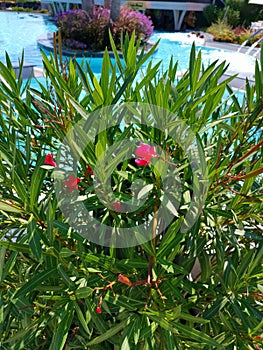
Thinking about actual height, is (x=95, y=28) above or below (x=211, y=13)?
above

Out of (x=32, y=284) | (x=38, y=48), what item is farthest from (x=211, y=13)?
(x=32, y=284)

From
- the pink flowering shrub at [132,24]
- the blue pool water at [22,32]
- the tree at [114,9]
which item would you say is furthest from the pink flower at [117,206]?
the tree at [114,9]

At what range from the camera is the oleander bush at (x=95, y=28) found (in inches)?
470

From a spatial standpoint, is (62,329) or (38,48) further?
(38,48)

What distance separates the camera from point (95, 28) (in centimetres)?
1201

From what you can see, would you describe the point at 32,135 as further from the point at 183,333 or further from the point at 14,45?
the point at 14,45

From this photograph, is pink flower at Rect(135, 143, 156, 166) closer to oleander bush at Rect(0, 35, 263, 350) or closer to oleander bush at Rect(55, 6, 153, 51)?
oleander bush at Rect(0, 35, 263, 350)

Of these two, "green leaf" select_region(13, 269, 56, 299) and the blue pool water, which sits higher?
"green leaf" select_region(13, 269, 56, 299)

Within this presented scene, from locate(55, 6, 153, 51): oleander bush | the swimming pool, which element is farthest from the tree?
the swimming pool

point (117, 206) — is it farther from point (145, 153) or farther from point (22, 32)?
point (22, 32)

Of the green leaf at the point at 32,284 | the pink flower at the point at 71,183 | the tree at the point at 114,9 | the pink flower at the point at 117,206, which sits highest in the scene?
the pink flower at the point at 71,183

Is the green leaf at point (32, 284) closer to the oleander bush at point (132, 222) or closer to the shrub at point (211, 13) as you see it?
the oleander bush at point (132, 222)

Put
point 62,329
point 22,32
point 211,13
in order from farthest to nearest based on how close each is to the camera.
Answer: point 211,13 < point 22,32 < point 62,329

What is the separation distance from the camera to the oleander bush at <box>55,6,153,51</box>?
11.9m
